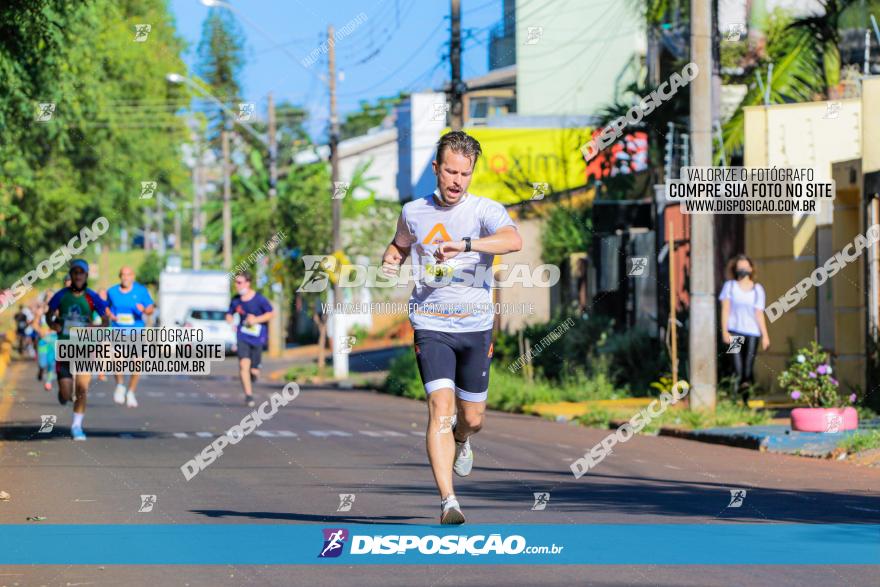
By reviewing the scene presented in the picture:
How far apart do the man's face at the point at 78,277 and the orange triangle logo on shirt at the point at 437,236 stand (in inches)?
367

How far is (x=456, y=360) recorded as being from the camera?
9.34 metres

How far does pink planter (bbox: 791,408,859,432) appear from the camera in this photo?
16734 mm

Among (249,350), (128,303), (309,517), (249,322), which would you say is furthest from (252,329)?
(309,517)

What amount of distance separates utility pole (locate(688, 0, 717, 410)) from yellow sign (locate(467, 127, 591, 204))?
24059 mm

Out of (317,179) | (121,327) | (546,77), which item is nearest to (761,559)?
(121,327)

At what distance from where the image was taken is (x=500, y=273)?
32781mm

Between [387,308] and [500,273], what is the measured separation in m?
14.2

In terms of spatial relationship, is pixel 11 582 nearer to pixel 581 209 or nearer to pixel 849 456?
pixel 849 456

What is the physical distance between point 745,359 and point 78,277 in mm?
8199

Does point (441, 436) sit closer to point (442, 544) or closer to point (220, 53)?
point (442, 544)

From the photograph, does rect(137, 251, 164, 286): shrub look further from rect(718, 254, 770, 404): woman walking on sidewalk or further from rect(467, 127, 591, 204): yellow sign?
rect(718, 254, 770, 404): woman walking on sidewalk

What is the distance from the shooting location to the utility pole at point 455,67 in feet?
92.9

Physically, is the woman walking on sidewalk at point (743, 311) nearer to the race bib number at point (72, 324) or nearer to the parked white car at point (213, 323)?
the race bib number at point (72, 324)

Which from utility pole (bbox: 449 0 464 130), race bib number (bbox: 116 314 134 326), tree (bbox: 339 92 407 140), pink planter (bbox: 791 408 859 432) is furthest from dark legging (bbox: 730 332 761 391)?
tree (bbox: 339 92 407 140)
